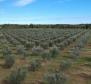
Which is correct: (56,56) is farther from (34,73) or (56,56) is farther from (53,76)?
(53,76)

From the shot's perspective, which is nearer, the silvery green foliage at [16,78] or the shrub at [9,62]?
the silvery green foliage at [16,78]

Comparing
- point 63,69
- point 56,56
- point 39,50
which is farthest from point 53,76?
point 39,50

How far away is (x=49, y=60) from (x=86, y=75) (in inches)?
164

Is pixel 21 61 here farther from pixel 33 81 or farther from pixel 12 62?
pixel 33 81

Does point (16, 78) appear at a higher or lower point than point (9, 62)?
higher

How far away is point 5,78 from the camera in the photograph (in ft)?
37.2

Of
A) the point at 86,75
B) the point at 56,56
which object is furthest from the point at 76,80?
the point at 56,56

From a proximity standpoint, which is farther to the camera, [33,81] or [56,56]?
[56,56]

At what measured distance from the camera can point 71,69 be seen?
13617 millimetres

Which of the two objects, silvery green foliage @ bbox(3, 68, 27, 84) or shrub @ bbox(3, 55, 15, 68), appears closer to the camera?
silvery green foliage @ bbox(3, 68, 27, 84)

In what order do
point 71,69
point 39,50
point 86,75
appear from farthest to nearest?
point 39,50 < point 71,69 < point 86,75

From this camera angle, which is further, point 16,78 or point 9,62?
point 9,62

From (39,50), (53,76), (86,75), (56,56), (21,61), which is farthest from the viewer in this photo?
(39,50)

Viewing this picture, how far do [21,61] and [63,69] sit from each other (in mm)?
3562
